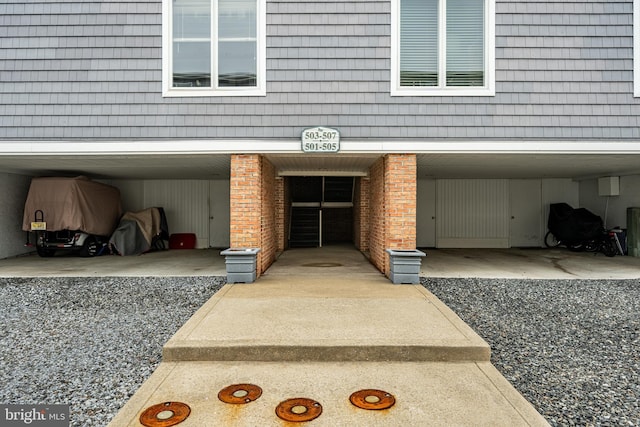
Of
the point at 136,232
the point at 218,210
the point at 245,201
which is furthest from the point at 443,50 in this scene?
the point at 136,232

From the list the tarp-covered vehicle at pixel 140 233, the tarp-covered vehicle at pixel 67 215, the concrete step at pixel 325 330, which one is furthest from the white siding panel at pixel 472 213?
the tarp-covered vehicle at pixel 67 215

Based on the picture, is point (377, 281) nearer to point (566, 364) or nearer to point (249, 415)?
point (566, 364)

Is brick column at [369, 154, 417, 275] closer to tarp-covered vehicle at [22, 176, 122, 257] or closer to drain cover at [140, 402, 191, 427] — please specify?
drain cover at [140, 402, 191, 427]

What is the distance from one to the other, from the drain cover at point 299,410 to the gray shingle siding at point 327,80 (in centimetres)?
443

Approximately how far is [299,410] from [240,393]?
0.49 m

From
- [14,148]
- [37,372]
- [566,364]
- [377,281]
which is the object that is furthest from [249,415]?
[14,148]

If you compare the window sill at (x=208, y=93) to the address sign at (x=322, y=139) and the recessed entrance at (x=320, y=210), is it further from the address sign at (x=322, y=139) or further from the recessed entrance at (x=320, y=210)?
the recessed entrance at (x=320, y=210)

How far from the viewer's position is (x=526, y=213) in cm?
1184

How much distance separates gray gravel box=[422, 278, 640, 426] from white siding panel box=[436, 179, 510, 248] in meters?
5.33

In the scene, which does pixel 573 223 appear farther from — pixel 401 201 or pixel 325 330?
pixel 325 330

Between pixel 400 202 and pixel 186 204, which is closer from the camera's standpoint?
pixel 400 202

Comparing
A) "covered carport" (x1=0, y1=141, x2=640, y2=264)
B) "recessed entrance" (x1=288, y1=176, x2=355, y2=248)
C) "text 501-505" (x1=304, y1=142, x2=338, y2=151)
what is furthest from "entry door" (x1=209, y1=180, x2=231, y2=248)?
"text 501-505" (x1=304, y1=142, x2=338, y2=151)

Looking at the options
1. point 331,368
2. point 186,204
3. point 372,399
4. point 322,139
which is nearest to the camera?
point 372,399

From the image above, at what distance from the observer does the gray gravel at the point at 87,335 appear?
2.82 meters
